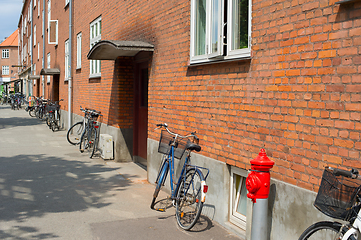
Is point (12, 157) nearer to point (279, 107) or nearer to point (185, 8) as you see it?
point (185, 8)

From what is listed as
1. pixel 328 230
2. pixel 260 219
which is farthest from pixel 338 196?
pixel 260 219

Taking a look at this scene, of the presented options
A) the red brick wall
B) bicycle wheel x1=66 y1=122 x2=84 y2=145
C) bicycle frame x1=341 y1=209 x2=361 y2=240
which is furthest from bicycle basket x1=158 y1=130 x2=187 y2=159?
bicycle wheel x1=66 y1=122 x2=84 y2=145

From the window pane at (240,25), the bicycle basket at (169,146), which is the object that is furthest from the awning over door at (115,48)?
the window pane at (240,25)

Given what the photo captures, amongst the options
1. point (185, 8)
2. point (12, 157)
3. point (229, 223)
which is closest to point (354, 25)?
point (229, 223)

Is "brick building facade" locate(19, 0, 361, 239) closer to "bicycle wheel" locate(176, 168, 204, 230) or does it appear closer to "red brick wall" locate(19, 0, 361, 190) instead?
"red brick wall" locate(19, 0, 361, 190)

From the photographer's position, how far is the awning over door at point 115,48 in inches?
300

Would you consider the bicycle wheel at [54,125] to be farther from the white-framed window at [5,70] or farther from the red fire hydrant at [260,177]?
the white-framed window at [5,70]

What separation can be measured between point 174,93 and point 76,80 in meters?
9.69

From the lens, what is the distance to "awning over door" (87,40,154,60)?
761 cm

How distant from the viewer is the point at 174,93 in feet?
22.3

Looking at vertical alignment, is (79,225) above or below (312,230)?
below

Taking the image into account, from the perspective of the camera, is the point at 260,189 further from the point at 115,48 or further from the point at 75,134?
the point at 75,134

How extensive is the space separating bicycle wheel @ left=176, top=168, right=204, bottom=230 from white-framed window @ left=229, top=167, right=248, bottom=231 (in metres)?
0.50

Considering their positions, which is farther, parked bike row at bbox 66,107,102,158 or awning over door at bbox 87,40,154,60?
parked bike row at bbox 66,107,102,158
